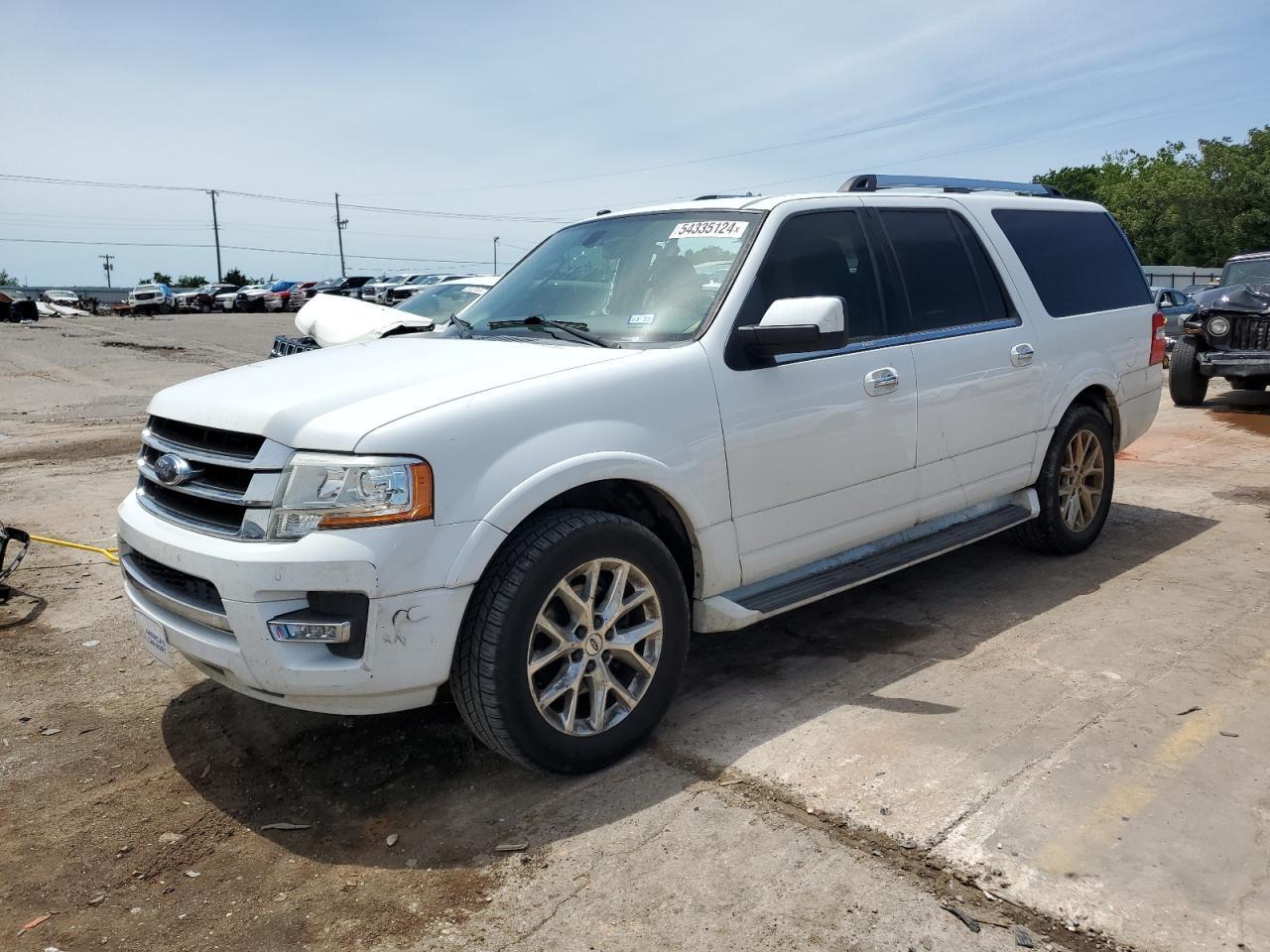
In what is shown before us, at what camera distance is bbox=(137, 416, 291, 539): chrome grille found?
10.3 ft

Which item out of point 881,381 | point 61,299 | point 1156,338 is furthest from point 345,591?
point 61,299

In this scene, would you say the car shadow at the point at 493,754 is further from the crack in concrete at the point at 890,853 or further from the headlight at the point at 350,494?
the headlight at the point at 350,494

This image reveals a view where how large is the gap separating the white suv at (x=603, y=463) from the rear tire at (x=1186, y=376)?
8.13m

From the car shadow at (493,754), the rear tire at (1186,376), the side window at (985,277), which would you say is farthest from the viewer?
the rear tire at (1186,376)

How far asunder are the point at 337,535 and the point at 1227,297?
11.9 meters

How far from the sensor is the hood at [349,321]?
8.76 m

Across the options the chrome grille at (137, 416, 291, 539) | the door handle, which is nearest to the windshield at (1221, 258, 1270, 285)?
the door handle

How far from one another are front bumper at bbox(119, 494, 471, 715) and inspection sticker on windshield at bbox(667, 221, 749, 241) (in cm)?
177

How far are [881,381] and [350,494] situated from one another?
2.26 metres

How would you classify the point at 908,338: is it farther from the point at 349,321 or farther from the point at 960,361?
the point at 349,321

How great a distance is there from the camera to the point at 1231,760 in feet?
11.2

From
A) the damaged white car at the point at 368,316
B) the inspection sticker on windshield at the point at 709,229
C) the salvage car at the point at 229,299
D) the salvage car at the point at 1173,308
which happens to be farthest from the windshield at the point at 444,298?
the salvage car at the point at 229,299

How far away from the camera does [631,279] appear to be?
4258mm

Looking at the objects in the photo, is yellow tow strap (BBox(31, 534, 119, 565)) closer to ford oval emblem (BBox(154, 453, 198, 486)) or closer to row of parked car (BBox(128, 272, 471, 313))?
ford oval emblem (BBox(154, 453, 198, 486))
